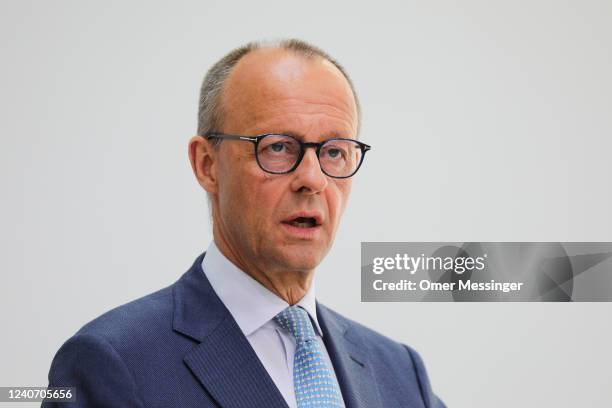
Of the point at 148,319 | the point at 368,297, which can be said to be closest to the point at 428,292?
the point at 368,297

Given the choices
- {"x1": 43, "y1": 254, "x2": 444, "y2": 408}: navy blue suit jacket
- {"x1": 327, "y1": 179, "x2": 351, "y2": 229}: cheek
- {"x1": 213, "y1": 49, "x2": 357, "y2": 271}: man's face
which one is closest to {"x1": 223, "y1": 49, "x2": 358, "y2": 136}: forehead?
{"x1": 213, "y1": 49, "x2": 357, "y2": 271}: man's face

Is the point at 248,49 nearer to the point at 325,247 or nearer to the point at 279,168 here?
the point at 279,168

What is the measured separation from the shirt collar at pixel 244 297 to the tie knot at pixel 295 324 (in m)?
0.02

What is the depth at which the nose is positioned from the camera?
1.61 m

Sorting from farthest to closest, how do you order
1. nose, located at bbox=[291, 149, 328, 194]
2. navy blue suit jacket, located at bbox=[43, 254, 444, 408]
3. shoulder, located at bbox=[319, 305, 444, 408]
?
shoulder, located at bbox=[319, 305, 444, 408] → nose, located at bbox=[291, 149, 328, 194] → navy blue suit jacket, located at bbox=[43, 254, 444, 408]

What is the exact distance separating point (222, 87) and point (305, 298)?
513 millimetres

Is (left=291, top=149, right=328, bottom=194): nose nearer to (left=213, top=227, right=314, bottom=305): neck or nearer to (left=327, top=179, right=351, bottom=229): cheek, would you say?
(left=327, top=179, right=351, bottom=229): cheek

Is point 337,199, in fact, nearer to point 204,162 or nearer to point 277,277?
point 277,277

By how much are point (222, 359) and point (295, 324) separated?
0.20m

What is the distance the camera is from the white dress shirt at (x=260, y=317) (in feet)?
5.41

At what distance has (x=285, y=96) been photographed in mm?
1664

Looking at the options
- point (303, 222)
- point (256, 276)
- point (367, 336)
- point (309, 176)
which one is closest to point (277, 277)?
point (256, 276)

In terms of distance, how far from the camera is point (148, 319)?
5.33ft

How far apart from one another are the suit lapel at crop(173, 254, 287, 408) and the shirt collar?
0.10ft
